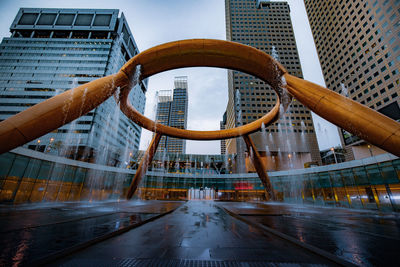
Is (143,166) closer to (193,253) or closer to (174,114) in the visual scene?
(193,253)

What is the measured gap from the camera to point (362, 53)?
156 feet

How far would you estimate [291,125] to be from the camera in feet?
168

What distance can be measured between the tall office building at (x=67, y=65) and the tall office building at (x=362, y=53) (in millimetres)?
66808

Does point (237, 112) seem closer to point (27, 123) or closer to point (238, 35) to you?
point (238, 35)

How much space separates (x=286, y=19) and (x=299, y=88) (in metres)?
82.6

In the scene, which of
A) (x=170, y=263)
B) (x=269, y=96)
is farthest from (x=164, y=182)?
(x=269, y=96)

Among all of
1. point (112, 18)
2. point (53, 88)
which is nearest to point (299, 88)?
point (53, 88)

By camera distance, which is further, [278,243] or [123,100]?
[123,100]

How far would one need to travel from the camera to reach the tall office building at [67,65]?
4656cm

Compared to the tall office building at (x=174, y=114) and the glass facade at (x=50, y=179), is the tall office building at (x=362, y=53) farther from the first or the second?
the tall office building at (x=174, y=114)

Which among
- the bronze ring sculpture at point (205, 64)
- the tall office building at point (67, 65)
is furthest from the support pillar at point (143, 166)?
the tall office building at point (67, 65)

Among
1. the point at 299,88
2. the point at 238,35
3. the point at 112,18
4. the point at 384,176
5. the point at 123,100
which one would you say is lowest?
the point at 384,176

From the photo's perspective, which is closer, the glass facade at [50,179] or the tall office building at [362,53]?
the glass facade at [50,179]

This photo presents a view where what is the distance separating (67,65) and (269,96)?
6881 centimetres
